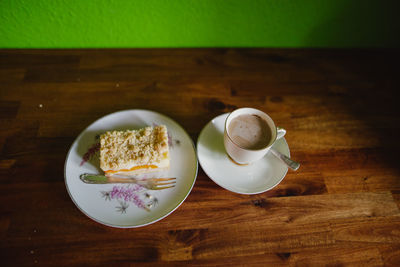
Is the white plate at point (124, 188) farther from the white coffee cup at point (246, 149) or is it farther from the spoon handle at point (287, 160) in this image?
the spoon handle at point (287, 160)

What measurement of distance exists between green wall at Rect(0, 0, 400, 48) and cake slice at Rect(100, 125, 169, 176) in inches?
23.2

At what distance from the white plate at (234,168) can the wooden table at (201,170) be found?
6 cm

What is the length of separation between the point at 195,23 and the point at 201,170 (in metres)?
0.73

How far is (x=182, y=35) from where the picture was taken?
4.10ft

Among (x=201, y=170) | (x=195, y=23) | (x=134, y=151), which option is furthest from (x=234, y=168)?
(x=195, y=23)

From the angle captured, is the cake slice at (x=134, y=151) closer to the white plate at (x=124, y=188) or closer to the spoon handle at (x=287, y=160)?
the white plate at (x=124, y=188)

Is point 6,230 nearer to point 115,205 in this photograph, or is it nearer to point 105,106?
point 115,205

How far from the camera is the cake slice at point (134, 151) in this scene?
2.75 ft

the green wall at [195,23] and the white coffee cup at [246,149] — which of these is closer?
the white coffee cup at [246,149]

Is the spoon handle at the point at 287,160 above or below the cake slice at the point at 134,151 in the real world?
below

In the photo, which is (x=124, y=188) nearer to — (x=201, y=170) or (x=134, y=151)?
(x=134, y=151)

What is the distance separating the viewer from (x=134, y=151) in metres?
0.86

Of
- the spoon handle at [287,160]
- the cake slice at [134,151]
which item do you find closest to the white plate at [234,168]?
the spoon handle at [287,160]

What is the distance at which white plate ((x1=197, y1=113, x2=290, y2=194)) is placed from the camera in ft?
2.83
